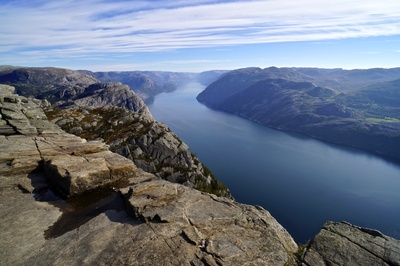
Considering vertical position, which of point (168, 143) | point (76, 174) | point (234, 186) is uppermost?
point (76, 174)

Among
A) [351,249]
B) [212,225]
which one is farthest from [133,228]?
[351,249]

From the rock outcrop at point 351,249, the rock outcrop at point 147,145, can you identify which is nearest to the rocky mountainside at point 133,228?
the rock outcrop at point 351,249

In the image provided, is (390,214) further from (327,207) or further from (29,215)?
(29,215)

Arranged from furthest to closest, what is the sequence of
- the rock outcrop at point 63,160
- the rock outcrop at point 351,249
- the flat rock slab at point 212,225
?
the rock outcrop at point 63,160 < the flat rock slab at point 212,225 < the rock outcrop at point 351,249

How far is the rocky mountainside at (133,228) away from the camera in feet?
45.2

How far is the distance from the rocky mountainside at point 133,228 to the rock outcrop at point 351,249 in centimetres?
5

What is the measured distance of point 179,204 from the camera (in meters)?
18.1

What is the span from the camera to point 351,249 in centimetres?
1453

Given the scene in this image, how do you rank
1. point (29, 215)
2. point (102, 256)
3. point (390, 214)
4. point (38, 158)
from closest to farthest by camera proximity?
1. point (102, 256)
2. point (29, 215)
3. point (38, 158)
4. point (390, 214)

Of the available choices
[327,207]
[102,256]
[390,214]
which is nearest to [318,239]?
[102,256]

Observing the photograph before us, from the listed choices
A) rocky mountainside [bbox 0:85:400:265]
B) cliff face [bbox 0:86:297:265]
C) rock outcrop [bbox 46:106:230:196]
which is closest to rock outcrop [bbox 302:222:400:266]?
rocky mountainside [bbox 0:85:400:265]

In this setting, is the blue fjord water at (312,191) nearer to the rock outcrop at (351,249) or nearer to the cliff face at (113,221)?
the rock outcrop at (351,249)

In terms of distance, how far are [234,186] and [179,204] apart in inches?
5343

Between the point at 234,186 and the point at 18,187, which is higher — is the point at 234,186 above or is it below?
below
